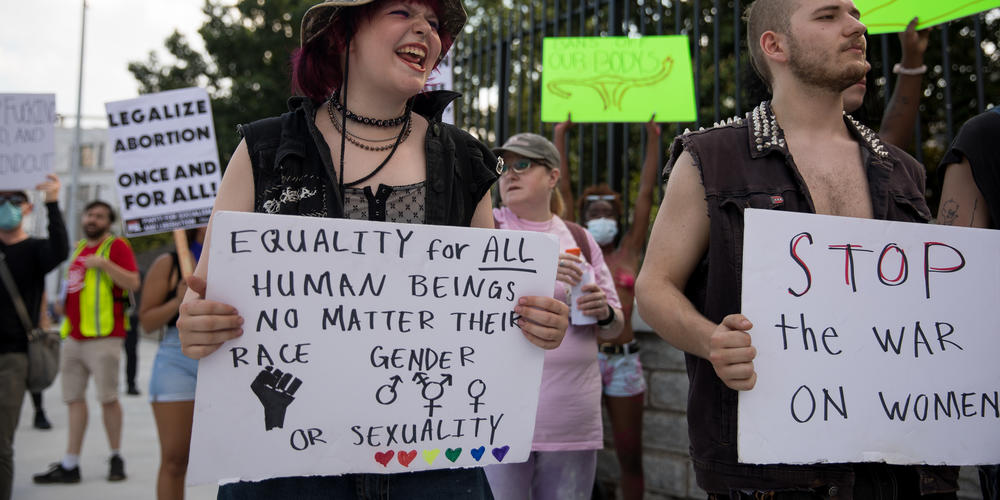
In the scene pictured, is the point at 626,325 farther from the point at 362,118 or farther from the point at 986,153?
the point at 362,118

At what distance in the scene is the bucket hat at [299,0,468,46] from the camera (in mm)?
1826

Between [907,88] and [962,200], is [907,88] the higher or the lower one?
the higher one

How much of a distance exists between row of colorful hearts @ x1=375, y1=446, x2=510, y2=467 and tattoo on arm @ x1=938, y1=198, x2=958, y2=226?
1.49 m

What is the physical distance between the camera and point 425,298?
5.64 ft

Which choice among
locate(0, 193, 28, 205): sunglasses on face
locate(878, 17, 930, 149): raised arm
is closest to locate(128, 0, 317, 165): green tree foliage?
locate(0, 193, 28, 205): sunglasses on face

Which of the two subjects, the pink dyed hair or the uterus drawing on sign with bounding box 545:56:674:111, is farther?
the uterus drawing on sign with bounding box 545:56:674:111

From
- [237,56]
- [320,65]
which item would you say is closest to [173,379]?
[320,65]

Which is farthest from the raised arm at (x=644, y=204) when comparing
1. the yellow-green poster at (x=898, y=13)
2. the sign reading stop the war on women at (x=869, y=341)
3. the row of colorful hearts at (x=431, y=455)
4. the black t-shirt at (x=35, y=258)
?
the black t-shirt at (x=35, y=258)

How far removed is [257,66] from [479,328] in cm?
2235

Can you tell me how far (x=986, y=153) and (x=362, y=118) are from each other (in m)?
1.74

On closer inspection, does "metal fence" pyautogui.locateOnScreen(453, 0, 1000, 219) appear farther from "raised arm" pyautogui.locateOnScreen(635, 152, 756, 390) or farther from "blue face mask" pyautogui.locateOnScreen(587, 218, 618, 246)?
"raised arm" pyautogui.locateOnScreen(635, 152, 756, 390)

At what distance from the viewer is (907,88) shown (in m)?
2.97

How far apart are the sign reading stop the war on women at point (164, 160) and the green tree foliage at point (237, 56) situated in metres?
17.5

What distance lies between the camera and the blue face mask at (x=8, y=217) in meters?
4.91
